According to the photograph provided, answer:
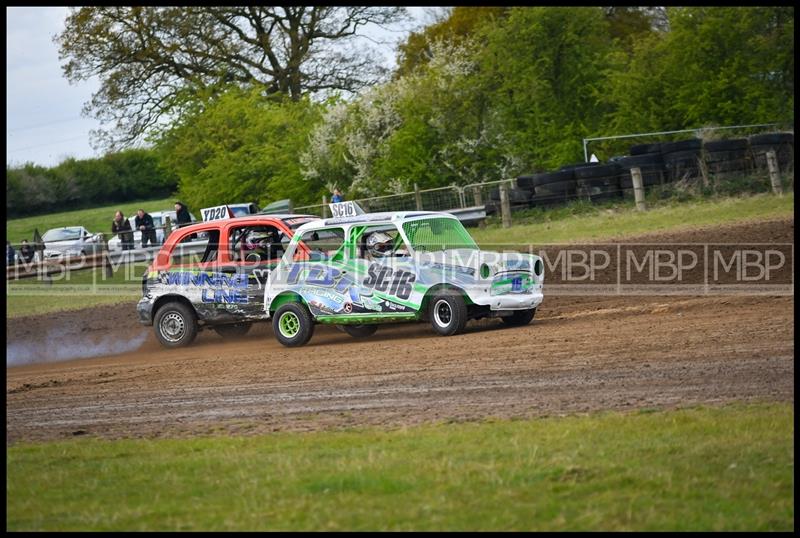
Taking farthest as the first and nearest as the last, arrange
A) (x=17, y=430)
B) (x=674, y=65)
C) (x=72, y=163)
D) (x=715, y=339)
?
1. (x=72, y=163)
2. (x=674, y=65)
3. (x=715, y=339)
4. (x=17, y=430)

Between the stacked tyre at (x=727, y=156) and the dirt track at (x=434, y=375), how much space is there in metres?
10.2

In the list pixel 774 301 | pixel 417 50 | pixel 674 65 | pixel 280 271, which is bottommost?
pixel 774 301

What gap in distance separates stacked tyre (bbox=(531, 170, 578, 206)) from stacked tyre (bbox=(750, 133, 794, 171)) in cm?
415

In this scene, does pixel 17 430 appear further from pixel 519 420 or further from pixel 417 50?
pixel 417 50

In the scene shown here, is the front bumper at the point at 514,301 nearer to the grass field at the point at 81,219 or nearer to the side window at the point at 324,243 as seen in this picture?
the side window at the point at 324,243

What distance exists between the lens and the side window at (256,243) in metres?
16.2

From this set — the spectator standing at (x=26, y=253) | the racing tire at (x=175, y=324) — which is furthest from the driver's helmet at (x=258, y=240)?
the spectator standing at (x=26, y=253)

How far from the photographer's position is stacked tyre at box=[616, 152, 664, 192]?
1021 inches

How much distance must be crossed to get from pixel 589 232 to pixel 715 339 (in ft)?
39.0

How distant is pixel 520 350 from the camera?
12586 millimetres

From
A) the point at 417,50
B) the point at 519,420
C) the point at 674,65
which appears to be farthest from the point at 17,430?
the point at 417,50

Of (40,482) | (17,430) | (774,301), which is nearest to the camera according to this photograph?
(40,482)

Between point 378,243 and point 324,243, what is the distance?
2.72 ft

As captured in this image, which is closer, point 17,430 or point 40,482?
point 40,482
